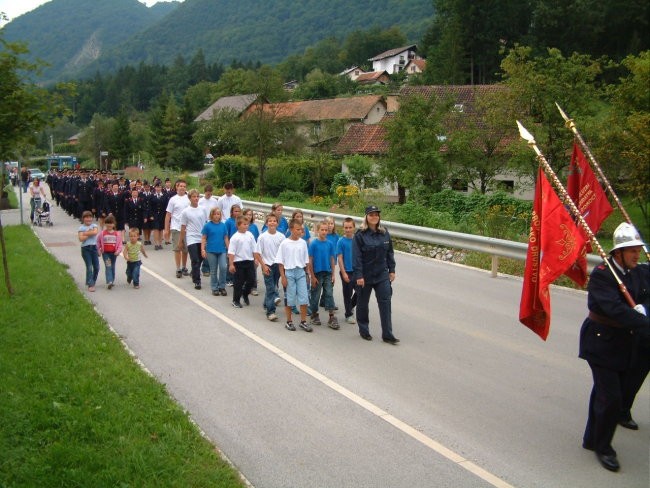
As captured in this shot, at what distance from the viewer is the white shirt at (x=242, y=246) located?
1182cm

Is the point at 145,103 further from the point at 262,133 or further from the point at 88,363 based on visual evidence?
the point at 88,363

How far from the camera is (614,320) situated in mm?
5730

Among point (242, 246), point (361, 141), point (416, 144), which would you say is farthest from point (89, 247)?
point (361, 141)

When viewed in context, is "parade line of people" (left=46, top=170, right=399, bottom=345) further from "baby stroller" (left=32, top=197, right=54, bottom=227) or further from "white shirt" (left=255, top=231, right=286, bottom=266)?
"baby stroller" (left=32, top=197, right=54, bottom=227)

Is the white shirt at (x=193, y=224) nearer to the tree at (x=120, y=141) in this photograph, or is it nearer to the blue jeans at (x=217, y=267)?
the blue jeans at (x=217, y=267)

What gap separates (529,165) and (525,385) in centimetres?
2052

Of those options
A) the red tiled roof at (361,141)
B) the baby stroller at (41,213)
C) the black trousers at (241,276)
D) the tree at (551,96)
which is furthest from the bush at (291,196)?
the black trousers at (241,276)

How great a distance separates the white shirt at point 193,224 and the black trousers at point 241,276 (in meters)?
2.35

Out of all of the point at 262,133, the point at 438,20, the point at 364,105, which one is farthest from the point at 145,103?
the point at 262,133

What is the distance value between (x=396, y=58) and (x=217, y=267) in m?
163

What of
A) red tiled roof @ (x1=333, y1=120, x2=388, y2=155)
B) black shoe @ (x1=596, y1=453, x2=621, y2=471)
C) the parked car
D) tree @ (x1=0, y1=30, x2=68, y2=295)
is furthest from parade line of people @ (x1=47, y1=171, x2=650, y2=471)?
the parked car

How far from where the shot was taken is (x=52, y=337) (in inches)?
350

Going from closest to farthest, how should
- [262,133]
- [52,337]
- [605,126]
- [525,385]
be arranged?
[525,385], [52,337], [605,126], [262,133]

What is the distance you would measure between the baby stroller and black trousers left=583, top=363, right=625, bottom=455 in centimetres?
2269
